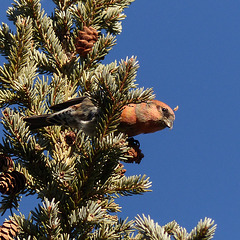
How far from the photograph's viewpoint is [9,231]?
2.13 m

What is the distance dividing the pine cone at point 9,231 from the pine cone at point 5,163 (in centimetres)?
42

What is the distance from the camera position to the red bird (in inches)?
108

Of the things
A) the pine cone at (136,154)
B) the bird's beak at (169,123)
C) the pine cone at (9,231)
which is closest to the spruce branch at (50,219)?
the pine cone at (9,231)

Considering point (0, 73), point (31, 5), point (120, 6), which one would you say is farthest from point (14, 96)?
point (120, 6)

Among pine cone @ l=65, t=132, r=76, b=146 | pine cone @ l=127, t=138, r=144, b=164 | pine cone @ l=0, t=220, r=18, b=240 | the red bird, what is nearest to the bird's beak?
the red bird

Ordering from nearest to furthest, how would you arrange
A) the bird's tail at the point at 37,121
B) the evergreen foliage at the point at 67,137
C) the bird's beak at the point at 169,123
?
the evergreen foliage at the point at 67,137, the bird's tail at the point at 37,121, the bird's beak at the point at 169,123

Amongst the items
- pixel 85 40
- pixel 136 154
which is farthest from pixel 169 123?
pixel 85 40

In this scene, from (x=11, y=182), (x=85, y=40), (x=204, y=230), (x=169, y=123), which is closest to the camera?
(x=204, y=230)

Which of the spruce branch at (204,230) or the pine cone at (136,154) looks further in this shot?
the pine cone at (136,154)

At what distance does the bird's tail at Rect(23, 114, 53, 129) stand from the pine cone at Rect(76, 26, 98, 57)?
69 cm

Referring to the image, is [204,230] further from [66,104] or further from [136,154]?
[66,104]

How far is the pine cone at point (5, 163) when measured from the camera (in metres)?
2.46

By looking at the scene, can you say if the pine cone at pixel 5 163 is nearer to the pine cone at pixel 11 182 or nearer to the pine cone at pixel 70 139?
the pine cone at pixel 11 182

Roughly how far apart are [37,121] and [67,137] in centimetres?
23
